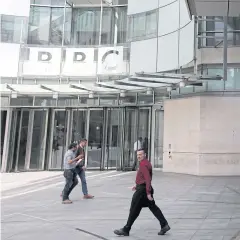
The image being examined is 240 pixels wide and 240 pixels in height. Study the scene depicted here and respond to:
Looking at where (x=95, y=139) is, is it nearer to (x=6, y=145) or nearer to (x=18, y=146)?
(x=18, y=146)

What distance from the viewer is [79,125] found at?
19.3 m

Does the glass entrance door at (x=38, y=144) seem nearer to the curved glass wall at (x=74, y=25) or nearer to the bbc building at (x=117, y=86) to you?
the bbc building at (x=117, y=86)

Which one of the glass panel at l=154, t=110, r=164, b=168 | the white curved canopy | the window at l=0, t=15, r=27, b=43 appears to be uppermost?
the window at l=0, t=15, r=27, b=43

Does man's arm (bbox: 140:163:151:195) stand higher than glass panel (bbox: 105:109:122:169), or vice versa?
glass panel (bbox: 105:109:122:169)

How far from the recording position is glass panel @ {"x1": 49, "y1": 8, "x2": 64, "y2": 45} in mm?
20125

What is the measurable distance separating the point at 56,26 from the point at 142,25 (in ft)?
16.8

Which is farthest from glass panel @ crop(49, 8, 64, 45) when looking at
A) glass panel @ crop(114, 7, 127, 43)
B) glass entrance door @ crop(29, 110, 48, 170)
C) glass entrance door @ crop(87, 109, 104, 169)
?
glass entrance door @ crop(87, 109, 104, 169)

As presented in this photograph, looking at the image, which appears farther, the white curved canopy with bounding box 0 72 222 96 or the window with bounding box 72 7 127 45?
the window with bounding box 72 7 127 45

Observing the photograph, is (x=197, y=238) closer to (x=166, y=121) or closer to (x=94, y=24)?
(x=166, y=121)

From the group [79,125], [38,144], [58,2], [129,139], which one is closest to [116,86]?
[129,139]

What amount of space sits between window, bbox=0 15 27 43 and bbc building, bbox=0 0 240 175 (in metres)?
0.06

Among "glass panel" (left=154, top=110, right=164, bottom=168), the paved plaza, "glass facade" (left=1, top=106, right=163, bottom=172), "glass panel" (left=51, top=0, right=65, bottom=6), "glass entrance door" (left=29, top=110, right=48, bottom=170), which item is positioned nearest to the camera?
the paved plaza

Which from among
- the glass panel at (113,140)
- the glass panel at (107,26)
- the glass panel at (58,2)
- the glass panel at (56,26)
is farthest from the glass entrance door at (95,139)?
the glass panel at (58,2)

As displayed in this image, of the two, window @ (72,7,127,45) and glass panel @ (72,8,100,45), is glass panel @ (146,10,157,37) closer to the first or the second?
window @ (72,7,127,45)
